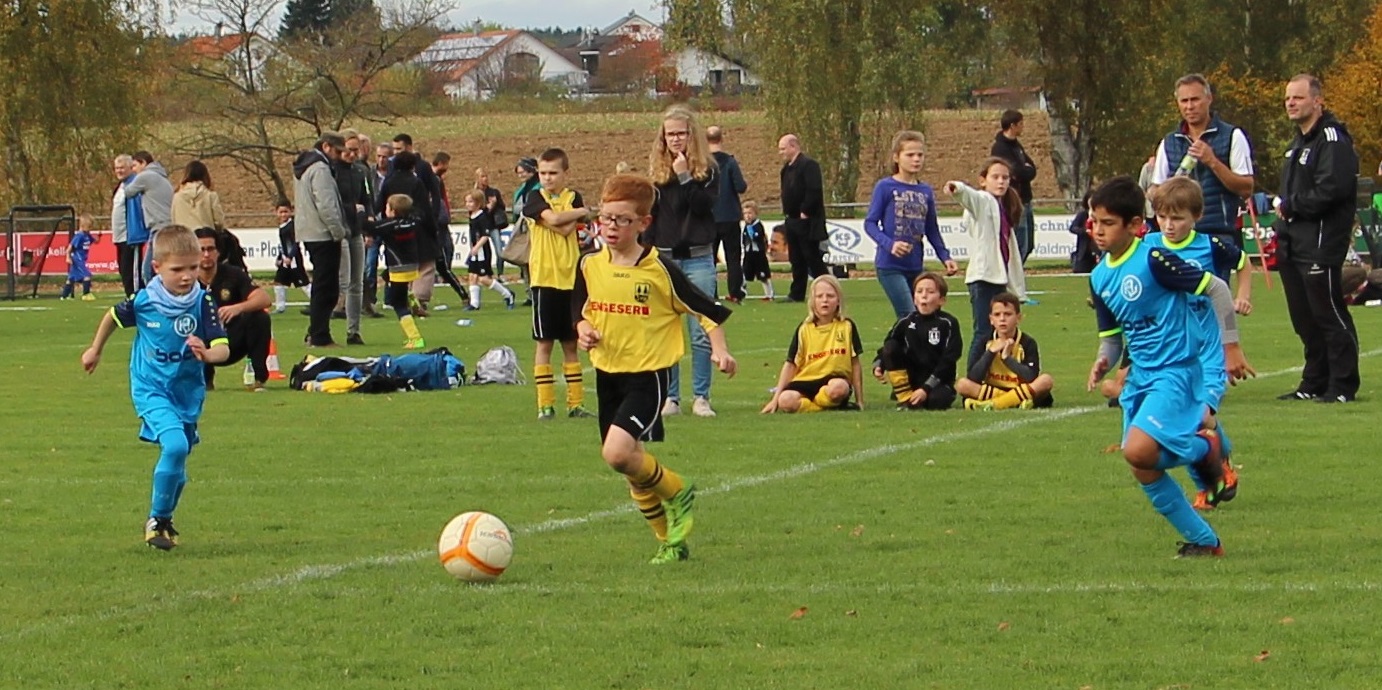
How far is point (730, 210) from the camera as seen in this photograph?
23.6 metres

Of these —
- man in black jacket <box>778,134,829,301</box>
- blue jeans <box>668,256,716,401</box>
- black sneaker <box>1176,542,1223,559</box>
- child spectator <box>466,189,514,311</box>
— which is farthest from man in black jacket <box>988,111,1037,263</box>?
black sneaker <box>1176,542,1223,559</box>

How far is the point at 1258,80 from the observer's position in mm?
54312

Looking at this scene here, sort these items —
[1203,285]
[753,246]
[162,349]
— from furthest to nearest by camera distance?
[753,246] → [162,349] → [1203,285]

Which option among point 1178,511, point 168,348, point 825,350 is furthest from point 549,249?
point 1178,511

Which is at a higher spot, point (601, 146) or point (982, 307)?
point (601, 146)

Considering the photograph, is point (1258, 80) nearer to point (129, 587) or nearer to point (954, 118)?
point (954, 118)

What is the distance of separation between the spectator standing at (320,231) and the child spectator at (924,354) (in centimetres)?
760

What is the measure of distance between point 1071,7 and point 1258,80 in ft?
42.2

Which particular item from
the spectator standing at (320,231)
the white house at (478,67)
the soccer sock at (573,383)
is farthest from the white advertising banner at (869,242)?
the white house at (478,67)

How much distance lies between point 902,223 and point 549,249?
258 cm

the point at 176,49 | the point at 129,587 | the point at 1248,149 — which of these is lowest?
the point at 129,587

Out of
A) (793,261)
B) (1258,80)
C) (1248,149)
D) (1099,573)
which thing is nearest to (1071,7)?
(1258,80)

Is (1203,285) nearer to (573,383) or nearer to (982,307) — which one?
(573,383)

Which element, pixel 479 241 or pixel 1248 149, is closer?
pixel 1248 149
